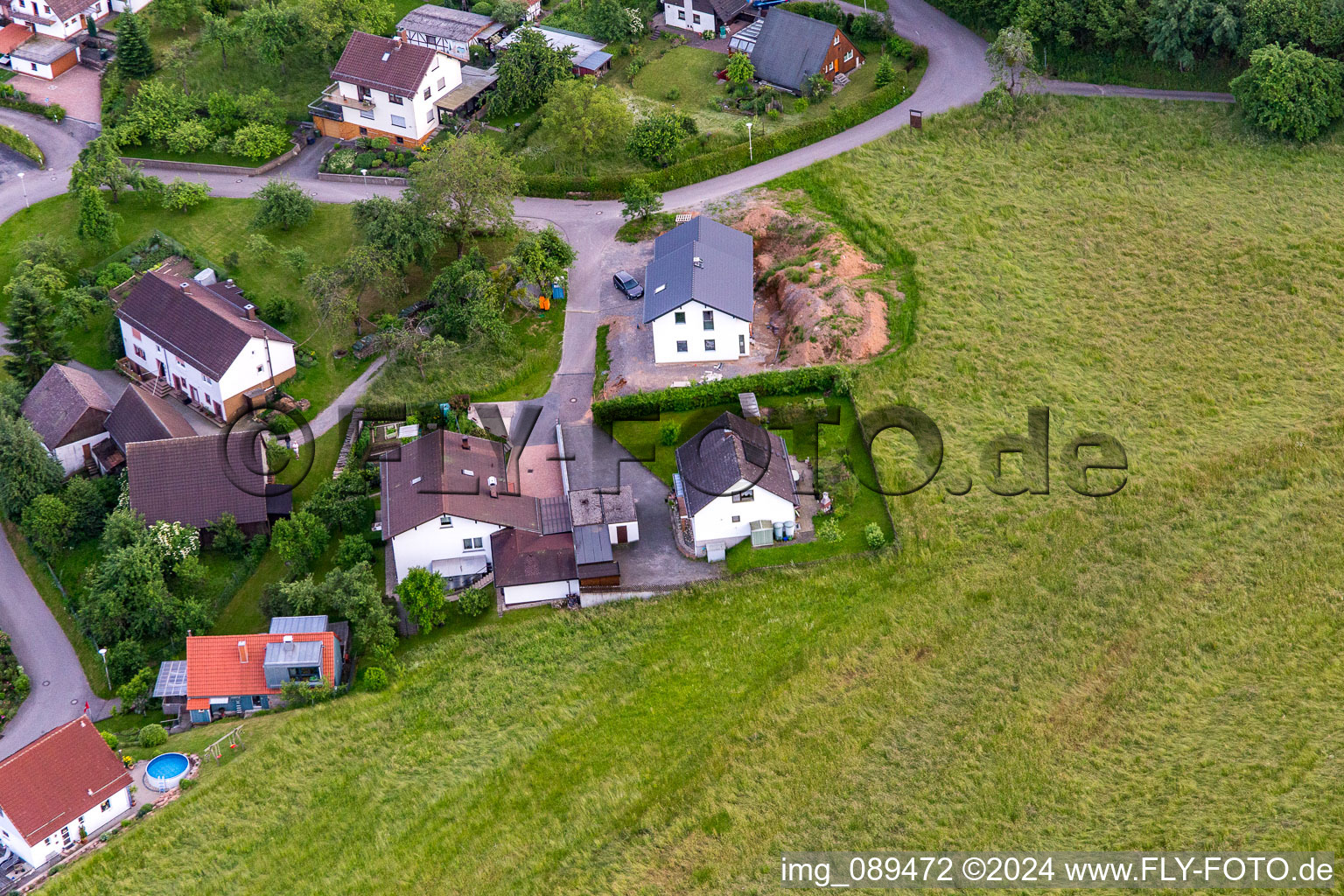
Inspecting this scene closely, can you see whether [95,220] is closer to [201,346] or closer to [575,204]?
[201,346]

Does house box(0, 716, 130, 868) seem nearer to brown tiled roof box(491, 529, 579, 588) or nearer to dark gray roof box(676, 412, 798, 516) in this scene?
brown tiled roof box(491, 529, 579, 588)

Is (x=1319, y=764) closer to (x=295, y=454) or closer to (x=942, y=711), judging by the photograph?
(x=942, y=711)

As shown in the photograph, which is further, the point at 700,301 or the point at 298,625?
the point at 700,301

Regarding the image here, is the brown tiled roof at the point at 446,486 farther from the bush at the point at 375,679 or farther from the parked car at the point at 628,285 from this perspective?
the parked car at the point at 628,285

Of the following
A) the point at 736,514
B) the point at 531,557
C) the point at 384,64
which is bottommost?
the point at 531,557

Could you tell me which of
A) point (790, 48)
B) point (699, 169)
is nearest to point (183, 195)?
point (699, 169)

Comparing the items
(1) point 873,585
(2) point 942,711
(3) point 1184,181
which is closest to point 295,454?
(1) point 873,585

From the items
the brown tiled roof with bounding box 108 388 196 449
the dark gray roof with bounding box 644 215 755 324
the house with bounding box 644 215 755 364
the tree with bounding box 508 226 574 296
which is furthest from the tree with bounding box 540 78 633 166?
the brown tiled roof with bounding box 108 388 196 449

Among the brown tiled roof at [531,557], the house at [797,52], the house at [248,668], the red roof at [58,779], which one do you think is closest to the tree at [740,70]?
the house at [797,52]
